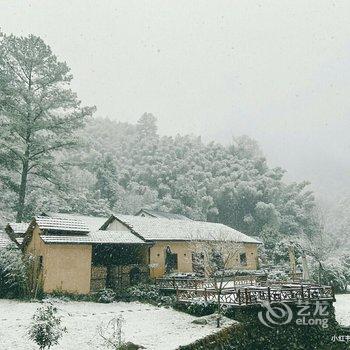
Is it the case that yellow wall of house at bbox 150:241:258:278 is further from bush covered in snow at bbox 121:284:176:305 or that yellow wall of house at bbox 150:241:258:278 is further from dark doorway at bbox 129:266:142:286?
bush covered in snow at bbox 121:284:176:305

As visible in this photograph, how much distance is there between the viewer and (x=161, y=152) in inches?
2680

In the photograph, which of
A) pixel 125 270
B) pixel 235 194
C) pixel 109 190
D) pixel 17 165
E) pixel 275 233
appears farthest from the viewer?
pixel 235 194

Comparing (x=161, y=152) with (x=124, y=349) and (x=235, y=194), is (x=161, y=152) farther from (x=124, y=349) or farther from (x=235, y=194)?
(x=124, y=349)

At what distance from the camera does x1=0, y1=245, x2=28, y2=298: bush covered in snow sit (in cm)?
1991

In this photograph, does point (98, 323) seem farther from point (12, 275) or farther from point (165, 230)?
point (165, 230)

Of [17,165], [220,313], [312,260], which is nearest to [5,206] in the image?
[17,165]

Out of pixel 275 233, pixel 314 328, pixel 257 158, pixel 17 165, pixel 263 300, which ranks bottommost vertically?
pixel 314 328

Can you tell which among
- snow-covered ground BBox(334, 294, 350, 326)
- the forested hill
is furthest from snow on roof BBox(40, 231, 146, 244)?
the forested hill

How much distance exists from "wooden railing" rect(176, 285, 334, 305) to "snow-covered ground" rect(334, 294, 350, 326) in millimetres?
3304

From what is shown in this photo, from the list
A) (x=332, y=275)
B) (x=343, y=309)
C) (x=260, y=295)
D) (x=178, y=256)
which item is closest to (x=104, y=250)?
(x=178, y=256)

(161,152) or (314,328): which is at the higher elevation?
(161,152)

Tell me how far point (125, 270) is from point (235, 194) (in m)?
37.8

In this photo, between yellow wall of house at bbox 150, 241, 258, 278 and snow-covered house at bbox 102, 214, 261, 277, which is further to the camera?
snow-covered house at bbox 102, 214, 261, 277

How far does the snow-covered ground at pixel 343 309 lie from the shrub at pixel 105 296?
45.4 feet
